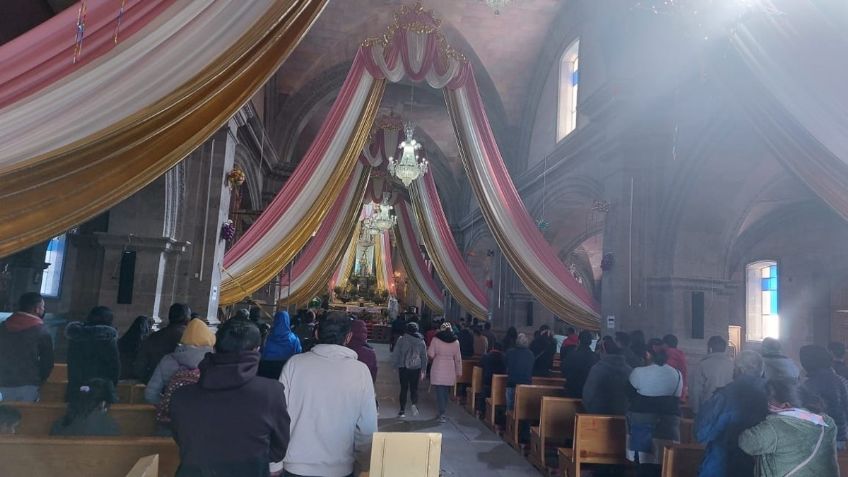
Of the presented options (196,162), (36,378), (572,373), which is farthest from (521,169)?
(36,378)

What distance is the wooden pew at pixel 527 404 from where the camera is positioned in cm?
668

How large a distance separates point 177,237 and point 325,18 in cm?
756

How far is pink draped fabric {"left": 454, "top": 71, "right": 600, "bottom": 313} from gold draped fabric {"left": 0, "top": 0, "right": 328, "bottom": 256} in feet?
13.0

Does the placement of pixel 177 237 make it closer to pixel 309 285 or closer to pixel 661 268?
pixel 309 285

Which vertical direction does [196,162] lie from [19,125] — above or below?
above

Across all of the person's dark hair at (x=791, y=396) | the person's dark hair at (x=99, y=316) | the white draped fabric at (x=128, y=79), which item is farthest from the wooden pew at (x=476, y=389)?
the white draped fabric at (x=128, y=79)

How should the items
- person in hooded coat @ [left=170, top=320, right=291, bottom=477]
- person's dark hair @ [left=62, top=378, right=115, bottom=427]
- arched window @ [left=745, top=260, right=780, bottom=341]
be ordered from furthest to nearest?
arched window @ [left=745, top=260, right=780, bottom=341] → person's dark hair @ [left=62, top=378, right=115, bottom=427] → person in hooded coat @ [left=170, top=320, right=291, bottom=477]

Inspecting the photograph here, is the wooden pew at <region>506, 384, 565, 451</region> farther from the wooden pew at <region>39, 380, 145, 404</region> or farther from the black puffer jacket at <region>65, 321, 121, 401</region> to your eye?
the black puffer jacket at <region>65, 321, 121, 401</region>

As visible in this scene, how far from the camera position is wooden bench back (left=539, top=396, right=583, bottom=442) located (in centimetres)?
576

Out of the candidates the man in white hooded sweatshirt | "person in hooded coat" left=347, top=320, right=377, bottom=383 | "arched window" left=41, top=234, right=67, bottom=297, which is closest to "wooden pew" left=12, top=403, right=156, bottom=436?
the man in white hooded sweatshirt

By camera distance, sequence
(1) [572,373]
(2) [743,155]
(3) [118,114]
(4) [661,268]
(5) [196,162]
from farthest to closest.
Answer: (5) [196,162] → (4) [661,268] → (2) [743,155] → (1) [572,373] → (3) [118,114]

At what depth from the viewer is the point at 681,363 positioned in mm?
6605

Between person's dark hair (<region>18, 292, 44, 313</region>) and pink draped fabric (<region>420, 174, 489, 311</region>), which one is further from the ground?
pink draped fabric (<region>420, 174, 489, 311</region>)

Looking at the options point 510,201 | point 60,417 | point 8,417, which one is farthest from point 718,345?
point 8,417
